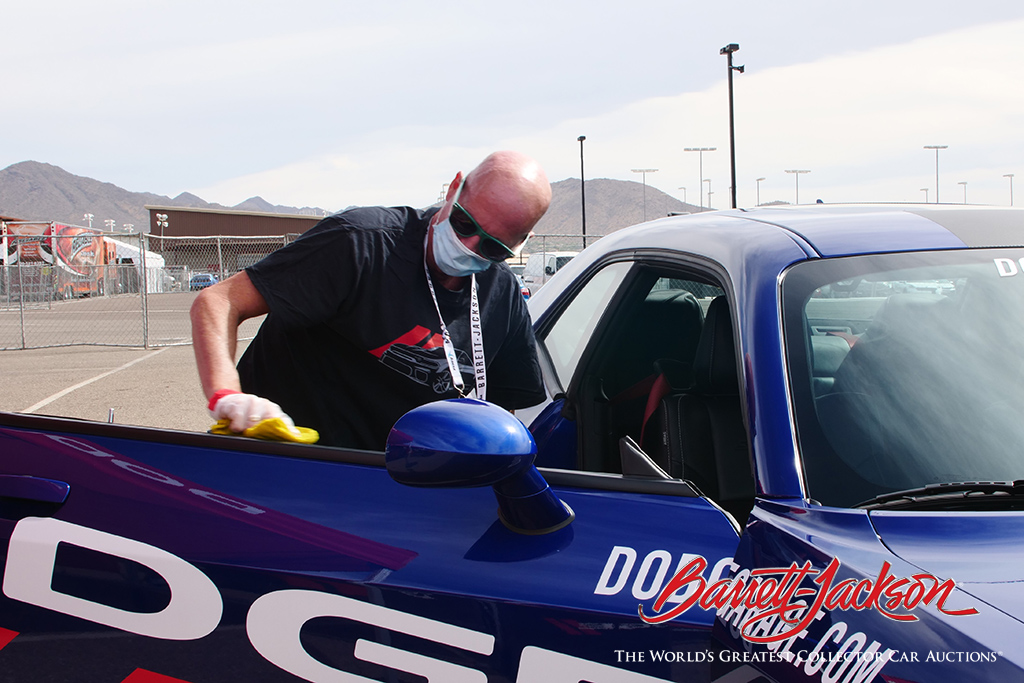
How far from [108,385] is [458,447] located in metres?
9.15

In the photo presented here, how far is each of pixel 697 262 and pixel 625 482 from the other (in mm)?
774

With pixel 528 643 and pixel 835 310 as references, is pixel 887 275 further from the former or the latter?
pixel 528 643

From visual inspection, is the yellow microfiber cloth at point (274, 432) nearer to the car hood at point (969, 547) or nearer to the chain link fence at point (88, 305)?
the car hood at point (969, 547)

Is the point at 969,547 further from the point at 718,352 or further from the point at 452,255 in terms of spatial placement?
the point at 452,255

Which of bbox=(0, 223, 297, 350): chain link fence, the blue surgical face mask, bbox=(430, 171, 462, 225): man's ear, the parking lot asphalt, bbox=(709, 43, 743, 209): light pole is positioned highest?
bbox=(709, 43, 743, 209): light pole

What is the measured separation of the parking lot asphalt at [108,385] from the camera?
732 cm

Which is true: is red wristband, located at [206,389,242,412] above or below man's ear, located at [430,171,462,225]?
below

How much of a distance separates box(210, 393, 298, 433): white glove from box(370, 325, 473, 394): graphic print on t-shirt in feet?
1.65

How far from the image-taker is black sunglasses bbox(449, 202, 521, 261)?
6.53ft

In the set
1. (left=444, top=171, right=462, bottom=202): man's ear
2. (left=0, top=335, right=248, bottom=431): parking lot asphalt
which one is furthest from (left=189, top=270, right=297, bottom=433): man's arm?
(left=0, top=335, right=248, bottom=431): parking lot asphalt

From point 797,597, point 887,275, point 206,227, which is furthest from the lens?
point 206,227

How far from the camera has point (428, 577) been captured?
4.05ft

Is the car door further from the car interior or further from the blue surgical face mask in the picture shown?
the blue surgical face mask

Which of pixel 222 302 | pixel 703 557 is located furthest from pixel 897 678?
pixel 222 302
